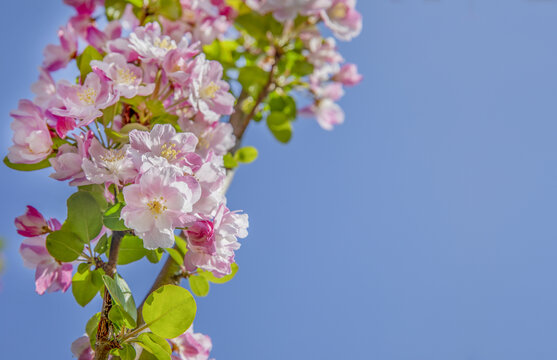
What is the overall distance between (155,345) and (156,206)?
0.22m

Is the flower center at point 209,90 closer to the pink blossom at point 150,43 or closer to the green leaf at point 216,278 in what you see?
the pink blossom at point 150,43

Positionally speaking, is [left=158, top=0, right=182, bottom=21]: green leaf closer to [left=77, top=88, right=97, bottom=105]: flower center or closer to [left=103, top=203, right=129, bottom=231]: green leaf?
[left=77, top=88, right=97, bottom=105]: flower center

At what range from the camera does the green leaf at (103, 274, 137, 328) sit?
71 cm

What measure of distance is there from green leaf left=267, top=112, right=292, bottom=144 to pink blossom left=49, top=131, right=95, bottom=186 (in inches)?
30.7

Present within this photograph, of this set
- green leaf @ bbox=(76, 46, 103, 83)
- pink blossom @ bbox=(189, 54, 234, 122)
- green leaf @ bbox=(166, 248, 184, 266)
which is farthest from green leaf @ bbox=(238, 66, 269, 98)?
green leaf @ bbox=(166, 248, 184, 266)

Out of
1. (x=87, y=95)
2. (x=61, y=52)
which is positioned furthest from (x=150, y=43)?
(x=61, y=52)

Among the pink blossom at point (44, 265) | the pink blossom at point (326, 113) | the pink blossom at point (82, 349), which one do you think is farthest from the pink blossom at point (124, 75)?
the pink blossom at point (326, 113)

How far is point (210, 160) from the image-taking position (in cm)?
83

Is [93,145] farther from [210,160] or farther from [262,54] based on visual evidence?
[262,54]

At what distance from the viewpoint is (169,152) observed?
2.48ft

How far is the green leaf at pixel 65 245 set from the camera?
2.64 ft

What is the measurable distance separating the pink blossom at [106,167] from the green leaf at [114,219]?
0.04m

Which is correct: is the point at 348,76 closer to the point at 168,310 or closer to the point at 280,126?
the point at 280,126

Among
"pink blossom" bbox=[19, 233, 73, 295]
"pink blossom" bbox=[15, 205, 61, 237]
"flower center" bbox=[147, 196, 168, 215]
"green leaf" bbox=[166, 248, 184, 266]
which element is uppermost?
"green leaf" bbox=[166, 248, 184, 266]
